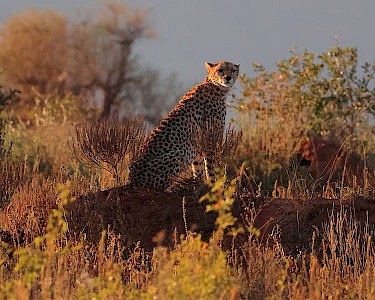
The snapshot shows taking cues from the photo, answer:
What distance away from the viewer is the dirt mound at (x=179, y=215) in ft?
23.4

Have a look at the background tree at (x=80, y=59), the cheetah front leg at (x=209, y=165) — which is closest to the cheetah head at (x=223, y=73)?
the cheetah front leg at (x=209, y=165)

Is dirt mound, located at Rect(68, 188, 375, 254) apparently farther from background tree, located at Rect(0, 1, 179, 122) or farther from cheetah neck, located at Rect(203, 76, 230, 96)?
background tree, located at Rect(0, 1, 179, 122)

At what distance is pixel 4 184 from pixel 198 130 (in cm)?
198

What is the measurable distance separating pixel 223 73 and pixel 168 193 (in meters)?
1.85

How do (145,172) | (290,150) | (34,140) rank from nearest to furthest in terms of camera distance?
1. (145,172)
2. (290,150)
3. (34,140)

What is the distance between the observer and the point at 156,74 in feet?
80.2

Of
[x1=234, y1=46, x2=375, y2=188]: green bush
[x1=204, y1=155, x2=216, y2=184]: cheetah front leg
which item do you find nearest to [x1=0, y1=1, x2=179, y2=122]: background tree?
[x1=234, y1=46, x2=375, y2=188]: green bush

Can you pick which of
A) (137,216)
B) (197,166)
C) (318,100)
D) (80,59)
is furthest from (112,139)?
(80,59)

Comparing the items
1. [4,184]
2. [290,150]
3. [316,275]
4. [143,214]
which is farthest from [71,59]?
[316,275]

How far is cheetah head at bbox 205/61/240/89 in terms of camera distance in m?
9.30

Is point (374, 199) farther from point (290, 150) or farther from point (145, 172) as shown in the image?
point (290, 150)

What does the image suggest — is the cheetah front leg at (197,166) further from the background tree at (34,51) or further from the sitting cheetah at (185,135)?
the background tree at (34,51)

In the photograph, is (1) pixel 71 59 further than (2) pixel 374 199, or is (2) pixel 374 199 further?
(1) pixel 71 59

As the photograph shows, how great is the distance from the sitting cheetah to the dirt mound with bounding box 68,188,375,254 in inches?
22.8
